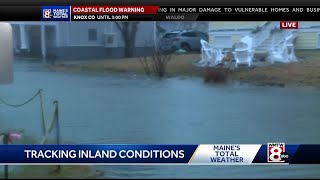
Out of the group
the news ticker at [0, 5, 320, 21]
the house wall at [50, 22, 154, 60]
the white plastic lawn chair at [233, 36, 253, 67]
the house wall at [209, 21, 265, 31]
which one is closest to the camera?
the news ticker at [0, 5, 320, 21]

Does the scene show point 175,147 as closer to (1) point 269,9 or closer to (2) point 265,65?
(2) point 265,65

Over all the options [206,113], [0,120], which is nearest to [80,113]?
[0,120]

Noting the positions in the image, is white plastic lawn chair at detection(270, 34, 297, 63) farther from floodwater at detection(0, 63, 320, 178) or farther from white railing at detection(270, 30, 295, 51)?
floodwater at detection(0, 63, 320, 178)

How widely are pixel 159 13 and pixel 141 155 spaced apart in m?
1.18

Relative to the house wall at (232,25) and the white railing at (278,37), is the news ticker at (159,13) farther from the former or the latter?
the white railing at (278,37)

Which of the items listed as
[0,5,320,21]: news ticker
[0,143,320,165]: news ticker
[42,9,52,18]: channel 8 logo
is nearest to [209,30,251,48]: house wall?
[0,5,320,21]: news ticker

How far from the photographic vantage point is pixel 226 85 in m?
4.12

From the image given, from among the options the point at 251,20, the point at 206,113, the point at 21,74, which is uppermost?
the point at 251,20

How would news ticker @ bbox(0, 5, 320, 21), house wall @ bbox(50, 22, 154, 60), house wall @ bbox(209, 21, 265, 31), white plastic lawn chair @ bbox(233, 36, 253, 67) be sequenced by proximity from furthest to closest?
1. white plastic lawn chair @ bbox(233, 36, 253, 67)
2. house wall @ bbox(50, 22, 154, 60)
3. house wall @ bbox(209, 21, 265, 31)
4. news ticker @ bbox(0, 5, 320, 21)

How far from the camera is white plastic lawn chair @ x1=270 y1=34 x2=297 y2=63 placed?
13.3ft

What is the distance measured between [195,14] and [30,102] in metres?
1.62

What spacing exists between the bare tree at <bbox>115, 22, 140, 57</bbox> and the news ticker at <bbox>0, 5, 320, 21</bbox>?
144 millimetres

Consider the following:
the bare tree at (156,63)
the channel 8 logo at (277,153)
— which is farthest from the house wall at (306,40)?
the bare tree at (156,63)

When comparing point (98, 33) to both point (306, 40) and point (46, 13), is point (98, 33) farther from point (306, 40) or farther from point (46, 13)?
point (306, 40)
